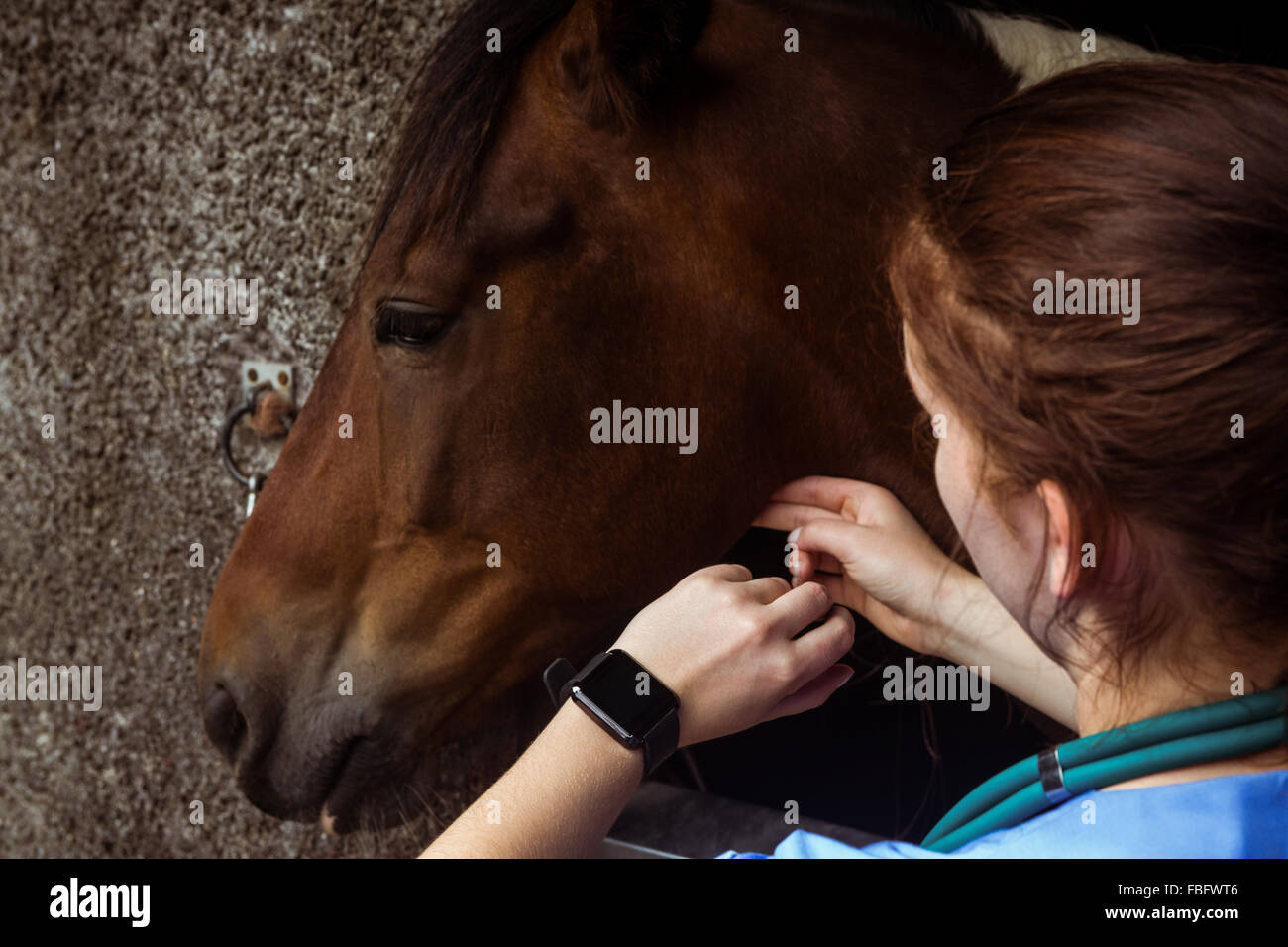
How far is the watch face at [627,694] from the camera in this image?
1.86 feet

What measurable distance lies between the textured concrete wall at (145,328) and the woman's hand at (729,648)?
736 mm

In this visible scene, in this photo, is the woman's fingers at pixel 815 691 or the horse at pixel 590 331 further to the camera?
the horse at pixel 590 331

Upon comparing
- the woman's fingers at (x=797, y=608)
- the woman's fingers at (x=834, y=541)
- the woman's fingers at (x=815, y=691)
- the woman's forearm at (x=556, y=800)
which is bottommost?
the woman's forearm at (x=556, y=800)

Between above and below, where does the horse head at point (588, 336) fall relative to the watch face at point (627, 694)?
above

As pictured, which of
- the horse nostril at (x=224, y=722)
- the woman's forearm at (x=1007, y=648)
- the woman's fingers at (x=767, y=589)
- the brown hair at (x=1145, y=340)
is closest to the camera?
the brown hair at (x=1145, y=340)

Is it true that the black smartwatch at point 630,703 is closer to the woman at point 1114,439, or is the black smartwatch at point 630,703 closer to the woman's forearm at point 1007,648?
the woman at point 1114,439

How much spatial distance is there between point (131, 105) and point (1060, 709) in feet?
4.65

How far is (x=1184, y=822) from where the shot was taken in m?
0.43

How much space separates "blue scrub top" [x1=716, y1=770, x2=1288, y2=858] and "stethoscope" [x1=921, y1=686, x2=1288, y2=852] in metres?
0.01

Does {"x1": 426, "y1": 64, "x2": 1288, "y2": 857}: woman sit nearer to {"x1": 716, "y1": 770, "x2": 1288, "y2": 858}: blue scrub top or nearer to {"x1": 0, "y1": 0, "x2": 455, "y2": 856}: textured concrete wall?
{"x1": 716, "y1": 770, "x2": 1288, "y2": 858}: blue scrub top

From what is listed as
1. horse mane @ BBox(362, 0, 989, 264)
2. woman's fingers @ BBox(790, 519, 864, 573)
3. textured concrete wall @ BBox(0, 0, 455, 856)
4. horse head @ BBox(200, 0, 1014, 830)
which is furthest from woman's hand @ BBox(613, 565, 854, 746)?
textured concrete wall @ BBox(0, 0, 455, 856)

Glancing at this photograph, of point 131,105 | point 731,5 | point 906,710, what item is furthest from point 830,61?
point 131,105

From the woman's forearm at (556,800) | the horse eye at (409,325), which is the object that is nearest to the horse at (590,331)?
the horse eye at (409,325)

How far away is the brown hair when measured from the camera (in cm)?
41
